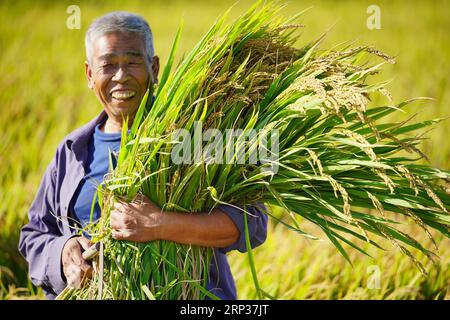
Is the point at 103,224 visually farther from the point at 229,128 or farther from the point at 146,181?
the point at 229,128

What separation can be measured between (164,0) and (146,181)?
7.68 meters

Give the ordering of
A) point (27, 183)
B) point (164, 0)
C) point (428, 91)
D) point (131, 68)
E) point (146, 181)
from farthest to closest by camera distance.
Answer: point (164, 0)
point (428, 91)
point (27, 183)
point (131, 68)
point (146, 181)

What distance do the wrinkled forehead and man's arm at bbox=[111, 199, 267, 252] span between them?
0.48m

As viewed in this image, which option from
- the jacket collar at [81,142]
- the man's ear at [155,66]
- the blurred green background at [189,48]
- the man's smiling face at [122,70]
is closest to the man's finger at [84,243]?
the jacket collar at [81,142]

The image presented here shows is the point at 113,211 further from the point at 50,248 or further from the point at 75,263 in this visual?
the point at 50,248

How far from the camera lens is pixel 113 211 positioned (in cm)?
229

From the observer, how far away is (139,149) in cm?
226

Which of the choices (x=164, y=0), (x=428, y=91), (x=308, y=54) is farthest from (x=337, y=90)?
(x=164, y=0)

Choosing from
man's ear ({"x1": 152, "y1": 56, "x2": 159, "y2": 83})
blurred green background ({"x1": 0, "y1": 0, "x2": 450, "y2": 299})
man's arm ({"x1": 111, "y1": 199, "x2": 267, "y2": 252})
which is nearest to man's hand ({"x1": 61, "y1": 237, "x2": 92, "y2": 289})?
man's arm ({"x1": 111, "y1": 199, "x2": 267, "y2": 252})

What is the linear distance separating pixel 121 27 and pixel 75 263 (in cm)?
72

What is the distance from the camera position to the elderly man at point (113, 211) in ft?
7.46

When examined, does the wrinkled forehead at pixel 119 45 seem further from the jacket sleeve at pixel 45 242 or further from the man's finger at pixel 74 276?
the man's finger at pixel 74 276

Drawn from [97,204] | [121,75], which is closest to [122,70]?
[121,75]

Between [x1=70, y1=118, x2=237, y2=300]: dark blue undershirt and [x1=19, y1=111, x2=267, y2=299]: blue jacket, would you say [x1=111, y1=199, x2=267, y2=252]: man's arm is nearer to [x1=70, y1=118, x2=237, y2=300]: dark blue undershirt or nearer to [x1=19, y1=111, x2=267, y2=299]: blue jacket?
[x1=19, y1=111, x2=267, y2=299]: blue jacket
